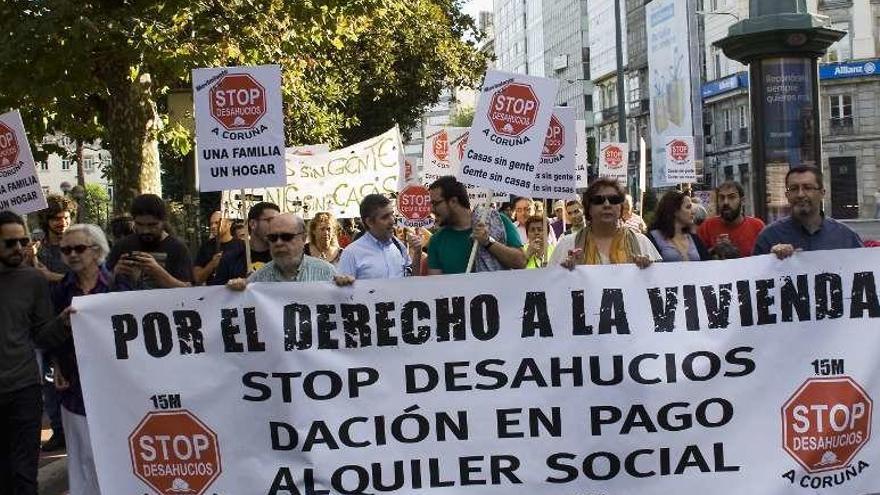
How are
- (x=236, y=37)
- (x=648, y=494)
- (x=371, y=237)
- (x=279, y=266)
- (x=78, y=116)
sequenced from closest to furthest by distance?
(x=648, y=494) → (x=279, y=266) → (x=371, y=237) → (x=236, y=37) → (x=78, y=116)

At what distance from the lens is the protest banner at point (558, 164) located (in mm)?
8477

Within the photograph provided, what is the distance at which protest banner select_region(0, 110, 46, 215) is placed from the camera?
8648 millimetres

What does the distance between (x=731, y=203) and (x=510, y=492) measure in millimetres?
4355

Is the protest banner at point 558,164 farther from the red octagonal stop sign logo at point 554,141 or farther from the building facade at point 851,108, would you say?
the building facade at point 851,108

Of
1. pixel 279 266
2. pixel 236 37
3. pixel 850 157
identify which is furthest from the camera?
pixel 850 157

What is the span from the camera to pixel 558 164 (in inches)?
348

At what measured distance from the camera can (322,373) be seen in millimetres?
6023

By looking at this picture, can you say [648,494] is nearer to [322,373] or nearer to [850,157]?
[322,373]

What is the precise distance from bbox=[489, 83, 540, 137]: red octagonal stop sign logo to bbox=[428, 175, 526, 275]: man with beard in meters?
0.44

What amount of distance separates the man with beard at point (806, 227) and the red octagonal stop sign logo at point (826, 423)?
91 centimetres

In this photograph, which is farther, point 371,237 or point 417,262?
point 417,262

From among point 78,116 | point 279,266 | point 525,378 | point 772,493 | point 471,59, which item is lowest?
point 772,493

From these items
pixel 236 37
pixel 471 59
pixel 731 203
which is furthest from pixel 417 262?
pixel 471 59

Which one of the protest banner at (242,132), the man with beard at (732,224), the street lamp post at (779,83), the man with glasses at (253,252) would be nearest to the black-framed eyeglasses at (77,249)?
the protest banner at (242,132)
